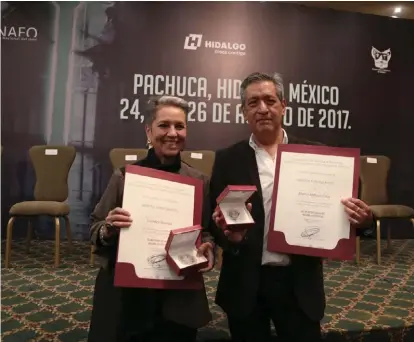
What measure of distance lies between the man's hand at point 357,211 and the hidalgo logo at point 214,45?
375 centimetres

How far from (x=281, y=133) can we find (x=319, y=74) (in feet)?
12.3

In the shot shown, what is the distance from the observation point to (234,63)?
477 cm

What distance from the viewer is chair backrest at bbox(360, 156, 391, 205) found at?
402 centimetres

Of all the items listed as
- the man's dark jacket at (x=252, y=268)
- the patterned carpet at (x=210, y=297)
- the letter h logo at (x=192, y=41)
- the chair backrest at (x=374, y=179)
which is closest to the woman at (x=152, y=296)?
the man's dark jacket at (x=252, y=268)

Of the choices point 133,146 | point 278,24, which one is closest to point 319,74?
point 278,24

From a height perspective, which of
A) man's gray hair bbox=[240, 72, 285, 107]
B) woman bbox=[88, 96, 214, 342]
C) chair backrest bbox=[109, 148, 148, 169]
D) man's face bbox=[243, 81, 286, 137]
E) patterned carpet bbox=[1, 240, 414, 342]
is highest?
man's gray hair bbox=[240, 72, 285, 107]

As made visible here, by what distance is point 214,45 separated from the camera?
4.73m

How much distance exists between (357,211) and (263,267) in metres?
0.40

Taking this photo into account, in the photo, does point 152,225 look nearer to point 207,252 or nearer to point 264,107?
point 207,252

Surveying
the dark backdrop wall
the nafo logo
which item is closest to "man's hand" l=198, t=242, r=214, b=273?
the dark backdrop wall

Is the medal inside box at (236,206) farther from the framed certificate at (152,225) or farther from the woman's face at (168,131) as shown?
the woman's face at (168,131)

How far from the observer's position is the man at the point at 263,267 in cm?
143
